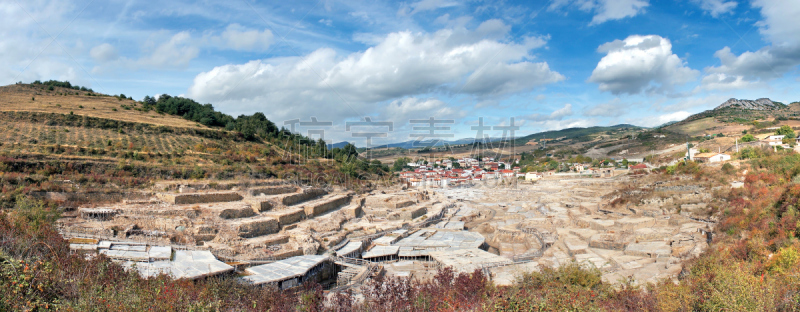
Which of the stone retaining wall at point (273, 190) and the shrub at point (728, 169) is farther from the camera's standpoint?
the shrub at point (728, 169)

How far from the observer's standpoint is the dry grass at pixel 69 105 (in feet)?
95.1

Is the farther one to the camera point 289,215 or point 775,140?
point 775,140

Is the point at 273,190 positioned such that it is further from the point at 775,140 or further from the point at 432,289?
the point at 775,140

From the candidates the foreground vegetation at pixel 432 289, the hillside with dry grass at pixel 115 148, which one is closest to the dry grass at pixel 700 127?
the hillside with dry grass at pixel 115 148

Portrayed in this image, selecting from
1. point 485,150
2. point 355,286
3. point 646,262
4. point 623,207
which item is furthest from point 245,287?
point 485,150

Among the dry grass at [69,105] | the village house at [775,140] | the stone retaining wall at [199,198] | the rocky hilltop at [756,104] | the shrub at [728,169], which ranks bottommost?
the stone retaining wall at [199,198]

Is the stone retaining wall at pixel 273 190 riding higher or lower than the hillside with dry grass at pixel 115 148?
lower

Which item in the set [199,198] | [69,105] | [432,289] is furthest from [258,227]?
[69,105]

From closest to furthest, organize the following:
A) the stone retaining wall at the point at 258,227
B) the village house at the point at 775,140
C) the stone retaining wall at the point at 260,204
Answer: the stone retaining wall at the point at 258,227 < the stone retaining wall at the point at 260,204 < the village house at the point at 775,140

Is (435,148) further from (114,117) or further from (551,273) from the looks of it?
(551,273)

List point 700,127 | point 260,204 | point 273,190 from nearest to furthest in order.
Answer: point 260,204
point 273,190
point 700,127

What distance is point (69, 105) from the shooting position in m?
31.9

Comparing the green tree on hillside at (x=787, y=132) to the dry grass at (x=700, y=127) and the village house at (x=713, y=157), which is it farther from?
the dry grass at (x=700, y=127)

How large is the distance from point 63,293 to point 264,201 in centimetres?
1345
